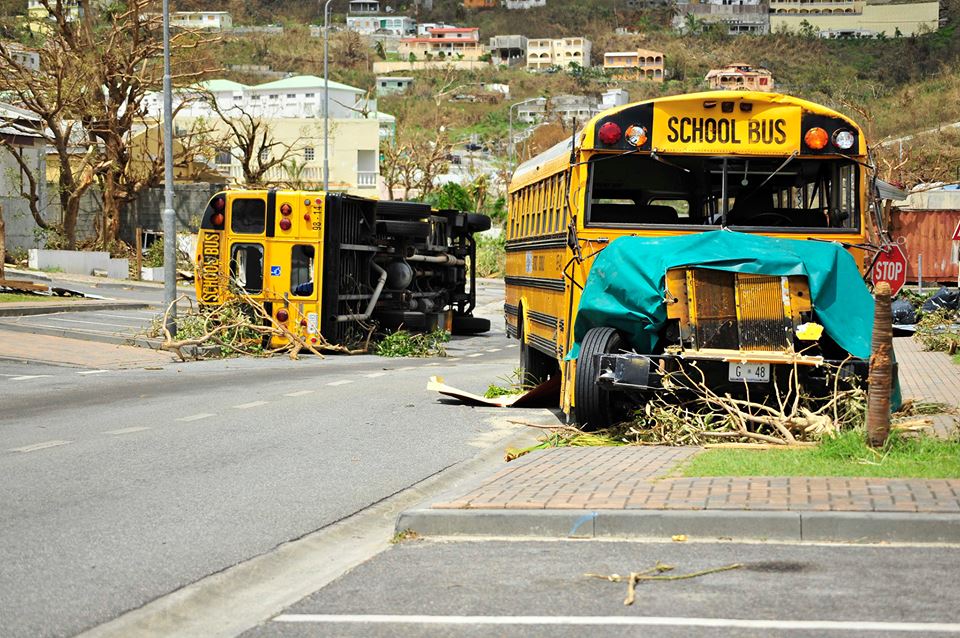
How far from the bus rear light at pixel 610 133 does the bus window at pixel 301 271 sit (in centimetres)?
1095

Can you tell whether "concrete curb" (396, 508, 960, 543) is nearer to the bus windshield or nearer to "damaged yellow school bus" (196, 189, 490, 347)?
the bus windshield

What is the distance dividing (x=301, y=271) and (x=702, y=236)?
1238 centimetres

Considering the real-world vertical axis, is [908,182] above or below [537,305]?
above

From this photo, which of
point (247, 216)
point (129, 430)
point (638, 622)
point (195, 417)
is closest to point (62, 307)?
point (247, 216)

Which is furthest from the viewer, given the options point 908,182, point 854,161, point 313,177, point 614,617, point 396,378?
point 313,177

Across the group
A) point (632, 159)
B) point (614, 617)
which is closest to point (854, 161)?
point (632, 159)

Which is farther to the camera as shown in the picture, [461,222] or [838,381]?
[461,222]

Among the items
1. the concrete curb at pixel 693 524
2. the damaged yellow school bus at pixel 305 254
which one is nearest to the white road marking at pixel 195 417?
the concrete curb at pixel 693 524

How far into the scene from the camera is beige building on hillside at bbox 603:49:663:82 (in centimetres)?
17288

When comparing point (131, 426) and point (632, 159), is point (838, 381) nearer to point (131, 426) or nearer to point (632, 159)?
point (632, 159)

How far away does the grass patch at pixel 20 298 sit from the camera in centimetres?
2816

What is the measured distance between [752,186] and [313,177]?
6569cm

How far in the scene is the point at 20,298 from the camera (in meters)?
28.8

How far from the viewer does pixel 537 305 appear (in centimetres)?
1478
